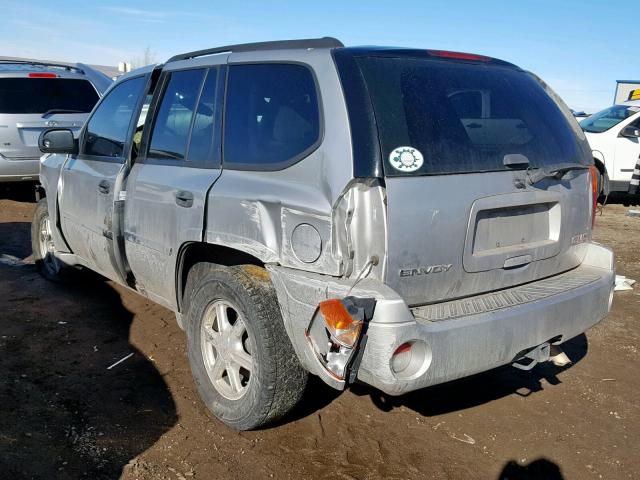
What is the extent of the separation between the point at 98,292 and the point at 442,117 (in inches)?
152

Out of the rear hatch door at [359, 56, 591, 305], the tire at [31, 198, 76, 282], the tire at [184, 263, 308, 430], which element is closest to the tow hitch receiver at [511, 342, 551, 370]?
the rear hatch door at [359, 56, 591, 305]

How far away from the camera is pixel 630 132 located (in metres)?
10.6

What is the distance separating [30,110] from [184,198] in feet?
21.1

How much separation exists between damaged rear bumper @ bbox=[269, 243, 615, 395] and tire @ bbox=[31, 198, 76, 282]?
11.2 feet

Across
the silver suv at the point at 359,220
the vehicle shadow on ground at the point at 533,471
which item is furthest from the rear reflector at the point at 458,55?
the vehicle shadow on ground at the point at 533,471

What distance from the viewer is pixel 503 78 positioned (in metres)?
3.44

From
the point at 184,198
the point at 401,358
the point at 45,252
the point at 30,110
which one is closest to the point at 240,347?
the point at 184,198

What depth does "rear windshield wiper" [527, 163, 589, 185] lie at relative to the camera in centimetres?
315

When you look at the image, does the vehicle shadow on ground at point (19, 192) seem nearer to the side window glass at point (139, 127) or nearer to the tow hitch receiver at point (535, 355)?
the side window glass at point (139, 127)

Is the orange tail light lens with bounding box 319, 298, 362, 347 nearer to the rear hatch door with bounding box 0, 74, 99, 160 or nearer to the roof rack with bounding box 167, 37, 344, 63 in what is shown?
the roof rack with bounding box 167, 37, 344, 63

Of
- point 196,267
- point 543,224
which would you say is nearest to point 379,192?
point 543,224

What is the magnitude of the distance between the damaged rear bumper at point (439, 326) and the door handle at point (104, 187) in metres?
1.86

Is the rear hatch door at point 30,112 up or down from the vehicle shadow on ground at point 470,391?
up

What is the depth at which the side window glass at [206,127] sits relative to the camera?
11.5 ft
